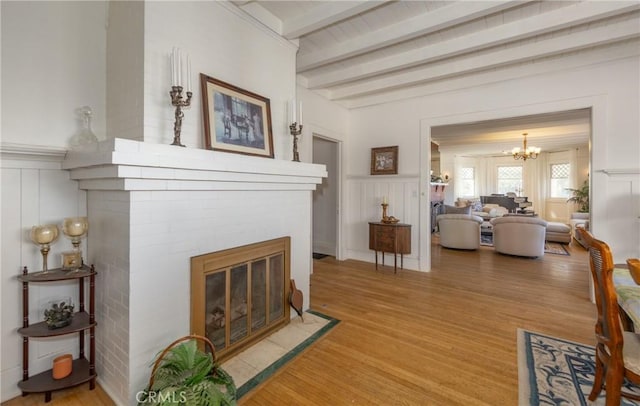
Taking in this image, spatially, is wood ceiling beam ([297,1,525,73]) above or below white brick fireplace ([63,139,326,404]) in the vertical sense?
above

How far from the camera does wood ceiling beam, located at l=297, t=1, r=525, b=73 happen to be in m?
2.30

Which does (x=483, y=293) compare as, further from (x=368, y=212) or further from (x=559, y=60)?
(x=559, y=60)

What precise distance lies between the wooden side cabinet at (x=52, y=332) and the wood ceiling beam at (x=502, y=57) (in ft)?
12.6

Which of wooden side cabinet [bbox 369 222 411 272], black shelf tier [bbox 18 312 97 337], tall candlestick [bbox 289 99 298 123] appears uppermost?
tall candlestick [bbox 289 99 298 123]

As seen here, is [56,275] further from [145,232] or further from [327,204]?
[327,204]

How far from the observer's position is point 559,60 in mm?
3334

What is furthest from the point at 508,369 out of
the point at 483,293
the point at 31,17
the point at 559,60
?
the point at 31,17

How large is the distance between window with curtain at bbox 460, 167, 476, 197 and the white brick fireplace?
438 inches

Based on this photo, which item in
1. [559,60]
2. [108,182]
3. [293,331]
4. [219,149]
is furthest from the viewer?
[559,60]

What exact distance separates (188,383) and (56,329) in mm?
1019

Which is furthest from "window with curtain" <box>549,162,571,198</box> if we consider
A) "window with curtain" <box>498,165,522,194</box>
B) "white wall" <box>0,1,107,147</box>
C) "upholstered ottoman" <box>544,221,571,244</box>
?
"white wall" <box>0,1,107,147</box>

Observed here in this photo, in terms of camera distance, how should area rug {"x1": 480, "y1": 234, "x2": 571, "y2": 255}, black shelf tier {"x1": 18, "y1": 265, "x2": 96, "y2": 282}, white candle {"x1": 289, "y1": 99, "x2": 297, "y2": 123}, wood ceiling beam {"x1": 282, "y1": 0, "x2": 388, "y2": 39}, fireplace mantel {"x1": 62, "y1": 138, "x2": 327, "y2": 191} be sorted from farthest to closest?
area rug {"x1": 480, "y1": 234, "x2": 571, "y2": 255}
white candle {"x1": 289, "y1": 99, "x2": 297, "y2": 123}
wood ceiling beam {"x1": 282, "y1": 0, "x2": 388, "y2": 39}
black shelf tier {"x1": 18, "y1": 265, "x2": 96, "y2": 282}
fireplace mantel {"x1": 62, "y1": 138, "x2": 327, "y2": 191}

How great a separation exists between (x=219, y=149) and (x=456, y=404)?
7.33 feet

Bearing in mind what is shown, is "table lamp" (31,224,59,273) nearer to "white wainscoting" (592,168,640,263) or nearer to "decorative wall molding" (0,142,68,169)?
"decorative wall molding" (0,142,68,169)
